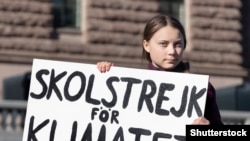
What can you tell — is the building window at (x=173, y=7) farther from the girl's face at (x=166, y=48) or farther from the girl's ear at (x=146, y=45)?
the girl's face at (x=166, y=48)

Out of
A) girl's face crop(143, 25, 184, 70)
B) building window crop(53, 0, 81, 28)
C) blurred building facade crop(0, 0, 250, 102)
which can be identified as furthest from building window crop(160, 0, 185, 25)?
girl's face crop(143, 25, 184, 70)

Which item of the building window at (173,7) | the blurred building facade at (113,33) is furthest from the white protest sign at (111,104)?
the building window at (173,7)

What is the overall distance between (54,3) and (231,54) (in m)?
4.51

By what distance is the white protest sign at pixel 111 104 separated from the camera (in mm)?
6062

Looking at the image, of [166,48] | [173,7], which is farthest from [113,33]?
[166,48]

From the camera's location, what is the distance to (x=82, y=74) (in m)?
6.23

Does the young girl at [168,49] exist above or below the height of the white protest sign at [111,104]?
above

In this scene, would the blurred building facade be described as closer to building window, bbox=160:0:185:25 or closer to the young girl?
building window, bbox=160:0:185:25

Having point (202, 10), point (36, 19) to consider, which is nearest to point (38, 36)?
point (36, 19)

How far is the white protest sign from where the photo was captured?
6.06 metres

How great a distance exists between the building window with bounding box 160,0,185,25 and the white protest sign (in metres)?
19.6

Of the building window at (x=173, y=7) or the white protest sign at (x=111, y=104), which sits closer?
the white protest sign at (x=111, y=104)

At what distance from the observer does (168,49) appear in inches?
235

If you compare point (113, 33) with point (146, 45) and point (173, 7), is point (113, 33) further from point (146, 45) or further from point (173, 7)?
point (146, 45)
